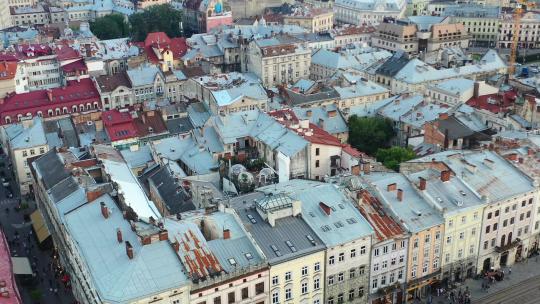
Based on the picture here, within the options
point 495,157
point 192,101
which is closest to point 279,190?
point 495,157

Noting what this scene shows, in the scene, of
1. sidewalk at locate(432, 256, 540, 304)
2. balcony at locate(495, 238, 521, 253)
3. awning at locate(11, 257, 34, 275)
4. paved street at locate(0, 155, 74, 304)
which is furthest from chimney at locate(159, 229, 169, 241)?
balcony at locate(495, 238, 521, 253)

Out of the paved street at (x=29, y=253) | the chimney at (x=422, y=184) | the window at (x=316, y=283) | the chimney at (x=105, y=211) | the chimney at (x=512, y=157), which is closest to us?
the window at (x=316, y=283)

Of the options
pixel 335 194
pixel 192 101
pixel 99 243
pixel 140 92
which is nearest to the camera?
pixel 99 243

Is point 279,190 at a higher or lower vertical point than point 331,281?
higher

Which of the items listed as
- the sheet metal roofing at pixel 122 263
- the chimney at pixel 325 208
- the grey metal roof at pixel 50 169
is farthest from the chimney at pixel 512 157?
the grey metal roof at pixel 50 169

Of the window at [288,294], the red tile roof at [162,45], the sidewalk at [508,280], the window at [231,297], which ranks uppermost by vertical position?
the red tile roof at [162,45]

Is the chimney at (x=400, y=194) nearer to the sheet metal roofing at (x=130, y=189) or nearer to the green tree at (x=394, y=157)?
the green tree at (x=394, y=157)

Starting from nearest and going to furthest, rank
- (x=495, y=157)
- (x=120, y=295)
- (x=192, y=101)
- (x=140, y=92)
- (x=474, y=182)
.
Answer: (x=120, y=295), (x=474, y=182), (x=495, y=157), (x=192, y=101), (x=140, y=92)

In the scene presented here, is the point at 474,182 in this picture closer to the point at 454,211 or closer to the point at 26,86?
the point at 454,211
